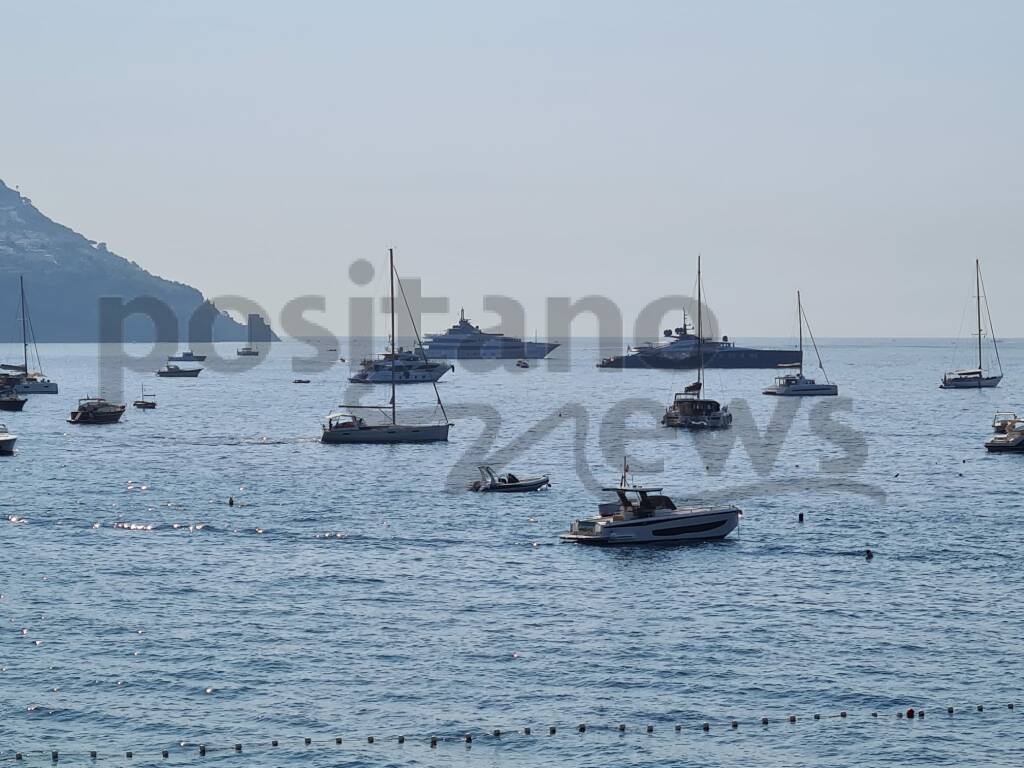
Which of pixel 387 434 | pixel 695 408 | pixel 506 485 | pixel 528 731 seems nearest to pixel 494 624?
pixel 528 731

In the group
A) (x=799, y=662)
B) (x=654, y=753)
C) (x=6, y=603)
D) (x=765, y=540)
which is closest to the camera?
(x=654, y=753)

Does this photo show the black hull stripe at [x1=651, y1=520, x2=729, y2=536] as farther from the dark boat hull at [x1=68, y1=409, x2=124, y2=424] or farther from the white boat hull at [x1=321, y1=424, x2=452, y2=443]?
the dark boat hull at [x1=68, y1=409, x2=124, y2=424]

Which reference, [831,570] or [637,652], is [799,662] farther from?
[831,570]

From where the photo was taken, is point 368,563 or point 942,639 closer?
point 942,639

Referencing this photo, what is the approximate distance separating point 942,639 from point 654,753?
18.5m

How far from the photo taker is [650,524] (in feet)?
260

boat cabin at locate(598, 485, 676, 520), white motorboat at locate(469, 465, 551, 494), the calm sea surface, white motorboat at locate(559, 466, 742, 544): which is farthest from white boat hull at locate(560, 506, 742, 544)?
white motorboat at locate(469, 465, 551, 494)

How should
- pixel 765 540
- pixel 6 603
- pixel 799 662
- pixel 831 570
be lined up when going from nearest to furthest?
1. pixel 799 662
2. pixel 6 603
3. pixel 831 570
4. pixel 765 540

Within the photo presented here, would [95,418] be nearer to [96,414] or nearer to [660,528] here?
[96,414]

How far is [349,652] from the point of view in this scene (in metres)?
55.4

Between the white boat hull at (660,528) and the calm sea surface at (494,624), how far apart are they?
112 centimetres

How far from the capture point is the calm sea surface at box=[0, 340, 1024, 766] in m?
45.9

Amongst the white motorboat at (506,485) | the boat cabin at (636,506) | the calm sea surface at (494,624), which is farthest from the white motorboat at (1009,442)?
the boat cabin at (636,506)

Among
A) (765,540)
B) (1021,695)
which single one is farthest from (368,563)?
(1021,695)
